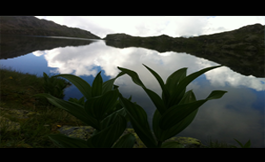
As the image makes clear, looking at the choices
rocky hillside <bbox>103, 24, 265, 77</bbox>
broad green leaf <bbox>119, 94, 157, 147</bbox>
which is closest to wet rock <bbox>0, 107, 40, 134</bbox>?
broad green leaf <bbox>119, 94, 157, 147</bbox>

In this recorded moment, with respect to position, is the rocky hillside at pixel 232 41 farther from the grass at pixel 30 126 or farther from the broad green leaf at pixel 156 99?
the broad green leaf at pixel 156 99

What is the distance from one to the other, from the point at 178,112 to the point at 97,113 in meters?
0.65

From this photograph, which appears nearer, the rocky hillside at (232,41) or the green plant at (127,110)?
the green plant at (127,110)

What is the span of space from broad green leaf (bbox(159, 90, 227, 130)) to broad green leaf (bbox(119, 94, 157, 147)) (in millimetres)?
146

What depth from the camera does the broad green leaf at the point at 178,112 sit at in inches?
38.3

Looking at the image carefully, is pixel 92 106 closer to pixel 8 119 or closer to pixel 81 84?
pixel 81 84

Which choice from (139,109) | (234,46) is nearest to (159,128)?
(139,109)

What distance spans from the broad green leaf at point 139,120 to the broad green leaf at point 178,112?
0.48ft

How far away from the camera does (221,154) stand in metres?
0.66

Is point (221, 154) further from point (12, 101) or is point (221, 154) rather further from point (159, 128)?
point (12, 101)

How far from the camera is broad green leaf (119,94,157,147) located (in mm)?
1094

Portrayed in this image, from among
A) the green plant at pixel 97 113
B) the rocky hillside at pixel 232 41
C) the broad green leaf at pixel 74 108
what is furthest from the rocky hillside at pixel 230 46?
the broad green leaf at pixel 74 108

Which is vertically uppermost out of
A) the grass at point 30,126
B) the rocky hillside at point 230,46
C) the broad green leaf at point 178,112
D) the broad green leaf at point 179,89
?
the rocky hillside at point 230,46

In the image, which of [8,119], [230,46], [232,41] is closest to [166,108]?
[8,119]
